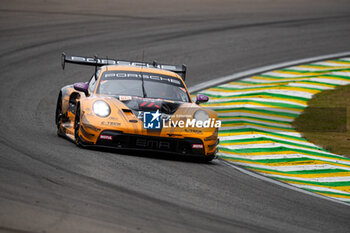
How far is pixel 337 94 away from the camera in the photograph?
560 inches

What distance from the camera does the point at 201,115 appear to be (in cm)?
897

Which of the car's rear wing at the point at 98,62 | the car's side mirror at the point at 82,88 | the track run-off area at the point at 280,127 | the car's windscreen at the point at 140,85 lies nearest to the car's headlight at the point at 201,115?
the car's windscreen at the point at 140,85

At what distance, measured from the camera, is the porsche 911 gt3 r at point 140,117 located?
8.42m

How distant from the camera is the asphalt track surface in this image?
5.68 m

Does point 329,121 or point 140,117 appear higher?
point 140,117

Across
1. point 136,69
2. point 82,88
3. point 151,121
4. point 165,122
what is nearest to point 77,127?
point 82,88

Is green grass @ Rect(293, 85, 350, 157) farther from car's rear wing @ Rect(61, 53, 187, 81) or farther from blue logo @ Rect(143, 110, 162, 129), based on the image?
blue logo @ Rect(143, 110, 162, 129)

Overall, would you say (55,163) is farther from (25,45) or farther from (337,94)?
(25,45)

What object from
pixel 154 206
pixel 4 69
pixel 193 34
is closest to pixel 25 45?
pixel 4 69

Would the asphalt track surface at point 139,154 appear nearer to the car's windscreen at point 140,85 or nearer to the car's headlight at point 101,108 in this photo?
the car's headlight at point 101,108

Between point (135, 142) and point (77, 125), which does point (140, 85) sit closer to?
point (77, 125)

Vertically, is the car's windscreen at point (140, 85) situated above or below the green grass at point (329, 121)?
above

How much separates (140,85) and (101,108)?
1.10 metres

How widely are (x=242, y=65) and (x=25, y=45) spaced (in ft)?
19.6
